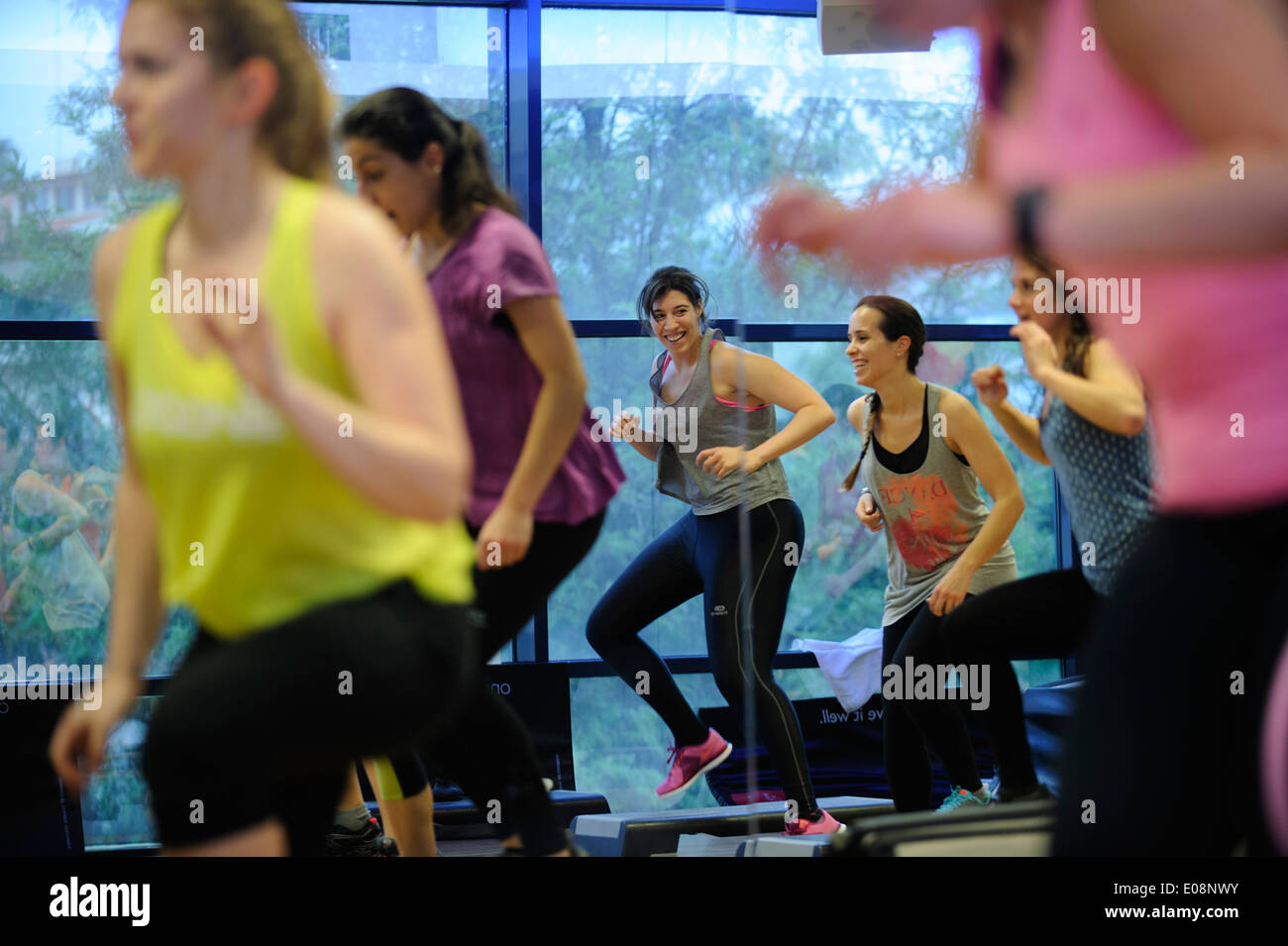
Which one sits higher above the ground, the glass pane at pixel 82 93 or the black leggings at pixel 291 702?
the glass pane at pixel 82 93

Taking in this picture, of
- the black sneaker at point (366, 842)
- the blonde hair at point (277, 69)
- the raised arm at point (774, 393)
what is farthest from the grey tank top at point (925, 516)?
the blonde hair at point (277, 69)

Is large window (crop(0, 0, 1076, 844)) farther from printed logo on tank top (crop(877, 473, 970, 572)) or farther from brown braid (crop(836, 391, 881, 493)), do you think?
printed logo on tank top (crop(877, 473, 970, 572))

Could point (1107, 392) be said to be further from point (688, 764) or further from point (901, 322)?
point (688, 764)

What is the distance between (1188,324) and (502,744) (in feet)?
3.93

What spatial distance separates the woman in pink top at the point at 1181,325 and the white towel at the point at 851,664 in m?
1.70

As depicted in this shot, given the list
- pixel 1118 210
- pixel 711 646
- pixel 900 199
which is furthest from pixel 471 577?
pixel 1118 210

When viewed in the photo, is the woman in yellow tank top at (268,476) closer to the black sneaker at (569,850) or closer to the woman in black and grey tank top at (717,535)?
the black sneaker at (569,850)

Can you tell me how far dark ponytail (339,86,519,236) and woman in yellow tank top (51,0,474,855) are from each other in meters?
0.36

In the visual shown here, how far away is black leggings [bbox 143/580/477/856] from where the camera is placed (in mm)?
1193

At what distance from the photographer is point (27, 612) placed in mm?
2301

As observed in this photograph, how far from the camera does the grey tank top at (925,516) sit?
8.71 ft
